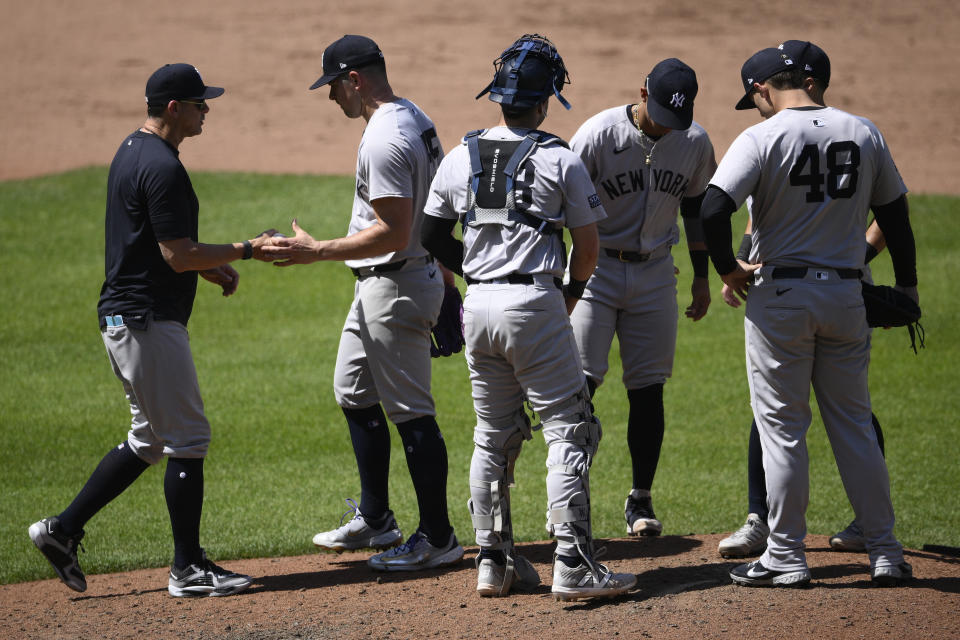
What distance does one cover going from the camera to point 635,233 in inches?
219

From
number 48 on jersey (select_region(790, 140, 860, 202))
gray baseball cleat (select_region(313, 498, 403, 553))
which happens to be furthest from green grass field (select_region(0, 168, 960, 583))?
number 48 on jersey (select_region(790, 140, 860, 202))

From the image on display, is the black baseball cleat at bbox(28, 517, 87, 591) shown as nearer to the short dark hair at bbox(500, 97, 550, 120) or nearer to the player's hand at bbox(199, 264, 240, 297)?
the player's hand at bbox(199, 264, 240, 297)

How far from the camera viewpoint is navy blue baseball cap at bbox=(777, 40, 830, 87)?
4520 mm

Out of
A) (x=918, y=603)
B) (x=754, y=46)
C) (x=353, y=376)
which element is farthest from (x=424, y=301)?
(x=754, y=46)

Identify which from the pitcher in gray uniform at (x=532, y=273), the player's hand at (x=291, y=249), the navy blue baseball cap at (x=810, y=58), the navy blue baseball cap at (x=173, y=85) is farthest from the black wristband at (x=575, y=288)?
the navy blue baseball cap at (x=173, y=85)

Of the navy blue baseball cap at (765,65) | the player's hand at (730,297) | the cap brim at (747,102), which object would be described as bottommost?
the player's hand at (730,297)

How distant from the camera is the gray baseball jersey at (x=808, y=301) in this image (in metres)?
4.41

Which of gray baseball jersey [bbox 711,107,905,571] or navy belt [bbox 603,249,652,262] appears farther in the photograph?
navy belt [bbox 603,249,652,262]

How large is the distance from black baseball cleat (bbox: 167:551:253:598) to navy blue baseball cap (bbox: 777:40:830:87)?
10.9 feet

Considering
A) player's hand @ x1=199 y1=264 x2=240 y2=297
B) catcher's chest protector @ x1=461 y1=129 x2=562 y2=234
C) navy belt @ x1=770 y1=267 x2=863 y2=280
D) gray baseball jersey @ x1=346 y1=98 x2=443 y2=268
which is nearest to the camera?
catcher's chest protector @ x1=461 y1=129 x2=562 y2=234

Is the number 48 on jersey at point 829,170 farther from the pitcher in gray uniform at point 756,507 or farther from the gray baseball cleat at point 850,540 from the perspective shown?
the gray baseball cleat at point 850,540

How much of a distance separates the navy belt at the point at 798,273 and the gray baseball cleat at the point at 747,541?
131 centimetres

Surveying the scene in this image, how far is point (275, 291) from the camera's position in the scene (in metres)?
13.9

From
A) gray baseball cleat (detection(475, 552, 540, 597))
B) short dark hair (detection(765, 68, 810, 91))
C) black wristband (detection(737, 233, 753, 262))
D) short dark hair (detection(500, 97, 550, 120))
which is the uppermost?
short dark hair (detection(765, 68, 810, 91))
